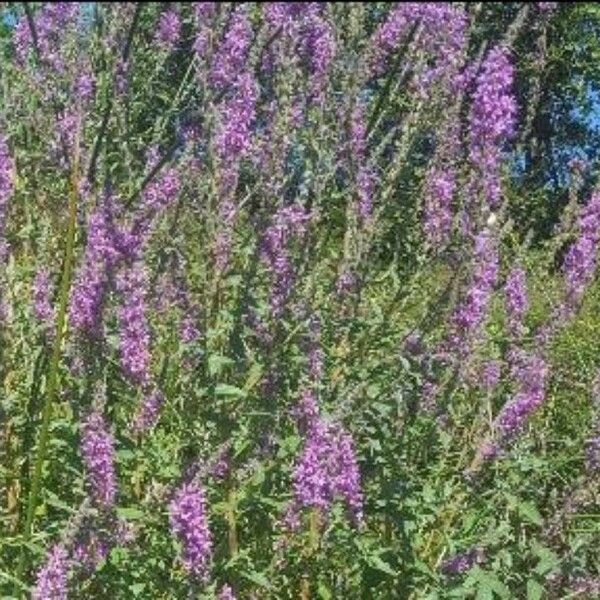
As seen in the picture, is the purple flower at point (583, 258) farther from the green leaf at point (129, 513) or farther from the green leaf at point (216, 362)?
the green leaf at point (129, 513)

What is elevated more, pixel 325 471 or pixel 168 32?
pixel 168 32

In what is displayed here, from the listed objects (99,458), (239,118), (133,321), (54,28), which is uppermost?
(54,28)

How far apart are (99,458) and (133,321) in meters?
0.38

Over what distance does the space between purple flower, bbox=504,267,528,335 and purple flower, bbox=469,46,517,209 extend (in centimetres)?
57

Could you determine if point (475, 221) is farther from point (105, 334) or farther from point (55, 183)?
point (55, 183)

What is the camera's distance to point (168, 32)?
17.1 feet

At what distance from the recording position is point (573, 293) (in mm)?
4500

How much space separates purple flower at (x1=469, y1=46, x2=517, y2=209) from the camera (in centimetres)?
379

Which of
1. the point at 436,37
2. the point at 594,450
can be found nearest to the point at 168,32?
the point at 436,37

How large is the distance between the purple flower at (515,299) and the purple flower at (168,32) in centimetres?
171

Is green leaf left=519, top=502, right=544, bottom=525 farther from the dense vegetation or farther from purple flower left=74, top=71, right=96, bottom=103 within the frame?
purple flower left=74, top=71, right=96, bottom=103

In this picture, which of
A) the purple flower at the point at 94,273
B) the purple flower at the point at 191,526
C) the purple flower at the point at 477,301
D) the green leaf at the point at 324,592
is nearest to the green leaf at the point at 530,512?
the purple flower at the point at 477,301

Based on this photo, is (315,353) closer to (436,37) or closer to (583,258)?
(436,37)

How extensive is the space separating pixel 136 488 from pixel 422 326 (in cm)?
94
